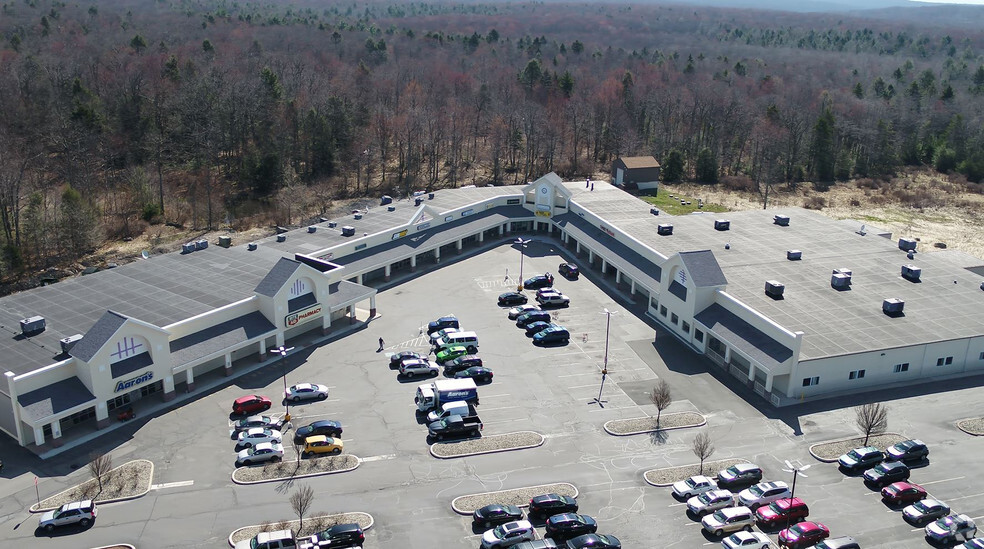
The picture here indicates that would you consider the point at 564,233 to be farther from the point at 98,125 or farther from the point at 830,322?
the point at 98,125

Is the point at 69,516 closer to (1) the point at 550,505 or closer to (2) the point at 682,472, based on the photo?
(1) the point at 550,505

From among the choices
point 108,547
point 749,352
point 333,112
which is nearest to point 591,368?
point 749,352

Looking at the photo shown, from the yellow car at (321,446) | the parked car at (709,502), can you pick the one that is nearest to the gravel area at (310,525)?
the yellow car at (321,446)

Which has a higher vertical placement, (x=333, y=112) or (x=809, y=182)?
(x=333, y=112)

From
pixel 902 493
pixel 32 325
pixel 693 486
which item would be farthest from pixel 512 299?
pixel 32 325

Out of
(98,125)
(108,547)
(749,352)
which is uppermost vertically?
(98,125)

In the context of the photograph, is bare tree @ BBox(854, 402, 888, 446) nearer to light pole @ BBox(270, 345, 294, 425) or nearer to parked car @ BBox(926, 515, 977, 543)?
parked car @ BBox(926, 515, 977, 543)
